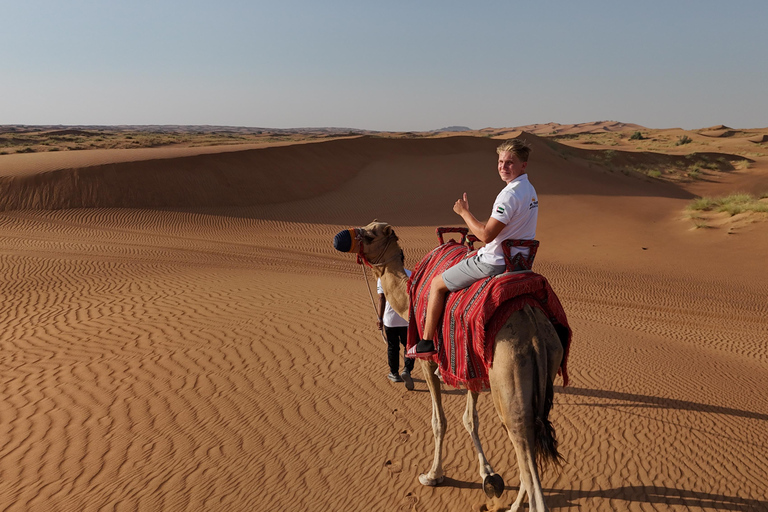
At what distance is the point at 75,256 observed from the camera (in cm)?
1531

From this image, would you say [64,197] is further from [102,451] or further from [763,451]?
[763,451]

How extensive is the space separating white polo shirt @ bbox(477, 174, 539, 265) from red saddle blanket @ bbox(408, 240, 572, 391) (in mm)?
189

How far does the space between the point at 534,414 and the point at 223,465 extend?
340 centimetres

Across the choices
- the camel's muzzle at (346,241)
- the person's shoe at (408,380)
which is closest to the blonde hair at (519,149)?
the camel's muzzle at (346,241)

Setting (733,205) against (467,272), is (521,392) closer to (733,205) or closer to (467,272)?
(467,272)

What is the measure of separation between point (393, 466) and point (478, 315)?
8.11 ft

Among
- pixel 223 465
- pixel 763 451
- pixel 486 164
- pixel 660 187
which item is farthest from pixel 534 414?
pixel 660 187

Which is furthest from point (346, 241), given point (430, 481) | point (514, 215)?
point (430, 481)

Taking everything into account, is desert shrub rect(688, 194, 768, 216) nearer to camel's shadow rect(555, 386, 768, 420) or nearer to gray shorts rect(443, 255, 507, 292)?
camel's shadow rect(555, 386, 768, 420)

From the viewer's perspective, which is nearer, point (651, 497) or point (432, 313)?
point (432, 313)

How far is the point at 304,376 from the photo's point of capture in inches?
304

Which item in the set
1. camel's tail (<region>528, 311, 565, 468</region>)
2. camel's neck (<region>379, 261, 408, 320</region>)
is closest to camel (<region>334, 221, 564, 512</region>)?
camel's tail (<region>528, 311, 565, 468</region>)

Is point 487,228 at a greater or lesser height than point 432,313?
greater

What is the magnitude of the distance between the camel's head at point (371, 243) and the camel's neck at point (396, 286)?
103 mm
